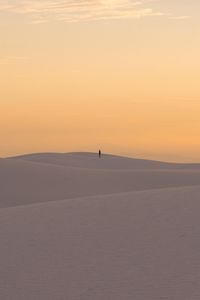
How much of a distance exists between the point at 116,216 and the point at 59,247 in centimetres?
177

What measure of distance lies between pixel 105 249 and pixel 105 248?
0.05 meters

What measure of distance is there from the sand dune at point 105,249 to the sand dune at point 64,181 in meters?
10.2

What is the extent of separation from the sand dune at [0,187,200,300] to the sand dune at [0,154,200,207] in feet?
33.4

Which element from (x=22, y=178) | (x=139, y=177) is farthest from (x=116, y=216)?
(x=139, y=177)

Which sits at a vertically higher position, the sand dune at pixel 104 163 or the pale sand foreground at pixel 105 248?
the sand dune at pixel 104 163

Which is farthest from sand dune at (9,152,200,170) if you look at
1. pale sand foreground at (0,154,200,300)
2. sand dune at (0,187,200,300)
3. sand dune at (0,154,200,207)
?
sand dune at (0,187,200,300)

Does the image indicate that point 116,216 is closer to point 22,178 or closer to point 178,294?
point 178,294

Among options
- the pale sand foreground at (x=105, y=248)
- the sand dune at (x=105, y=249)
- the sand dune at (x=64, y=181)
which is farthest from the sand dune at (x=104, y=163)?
the sand dune at (x=105, y=249)

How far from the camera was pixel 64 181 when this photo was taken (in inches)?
1003

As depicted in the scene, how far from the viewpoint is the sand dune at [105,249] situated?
711 centimetres

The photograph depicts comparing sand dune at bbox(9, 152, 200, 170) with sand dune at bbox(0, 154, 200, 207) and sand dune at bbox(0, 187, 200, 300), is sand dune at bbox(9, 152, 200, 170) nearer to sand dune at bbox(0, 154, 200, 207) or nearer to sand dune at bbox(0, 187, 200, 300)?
sand dune at bbox(0, 154, 200, 207)

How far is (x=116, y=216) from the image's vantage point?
34.9ft

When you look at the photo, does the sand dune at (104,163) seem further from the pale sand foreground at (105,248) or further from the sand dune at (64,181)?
the pale sand foreground at (105,248)

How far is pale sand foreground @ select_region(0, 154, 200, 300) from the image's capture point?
7.12 meters
